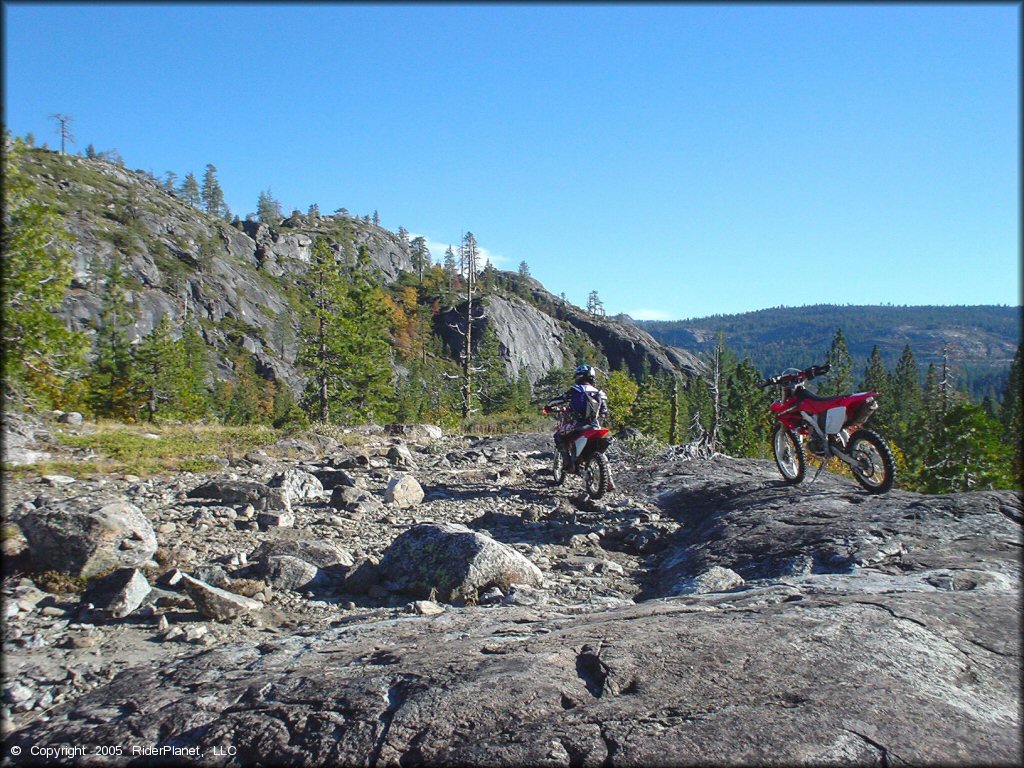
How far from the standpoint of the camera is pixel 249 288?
12631 cm

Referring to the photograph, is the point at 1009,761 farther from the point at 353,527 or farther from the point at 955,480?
the point at 955,480

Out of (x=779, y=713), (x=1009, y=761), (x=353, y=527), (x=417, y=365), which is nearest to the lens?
(x=1009, y=761)

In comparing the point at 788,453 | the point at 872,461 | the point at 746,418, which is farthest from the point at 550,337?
the point at 872,461

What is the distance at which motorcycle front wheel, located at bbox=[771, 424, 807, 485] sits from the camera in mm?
8188

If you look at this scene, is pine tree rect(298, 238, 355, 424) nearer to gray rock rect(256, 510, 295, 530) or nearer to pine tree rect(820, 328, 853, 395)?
gray rock rect(256, 510, 295, 530)

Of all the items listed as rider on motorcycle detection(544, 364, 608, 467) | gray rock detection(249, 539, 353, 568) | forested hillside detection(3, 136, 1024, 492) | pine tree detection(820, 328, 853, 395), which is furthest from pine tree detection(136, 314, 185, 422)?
pine tree detection(820, 328, 853, 395)

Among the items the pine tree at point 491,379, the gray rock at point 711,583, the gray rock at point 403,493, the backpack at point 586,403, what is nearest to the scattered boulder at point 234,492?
the gray rock at point 403,493

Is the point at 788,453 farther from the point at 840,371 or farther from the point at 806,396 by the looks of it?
the point at 840,371

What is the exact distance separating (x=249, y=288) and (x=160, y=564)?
13341cm

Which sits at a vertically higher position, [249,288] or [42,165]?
[42,165]

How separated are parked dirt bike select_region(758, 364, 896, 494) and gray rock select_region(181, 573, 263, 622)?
6.74 metres

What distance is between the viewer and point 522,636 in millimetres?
3646

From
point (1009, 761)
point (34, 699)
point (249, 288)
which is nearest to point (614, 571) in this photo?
point (1009, 761)

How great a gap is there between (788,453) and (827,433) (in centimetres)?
129
